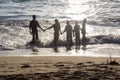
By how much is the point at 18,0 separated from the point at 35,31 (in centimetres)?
3186

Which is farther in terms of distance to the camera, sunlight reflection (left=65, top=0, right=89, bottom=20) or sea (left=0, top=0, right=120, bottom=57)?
sunlight reflection (left=65, top=0, right=89, bottom=20)

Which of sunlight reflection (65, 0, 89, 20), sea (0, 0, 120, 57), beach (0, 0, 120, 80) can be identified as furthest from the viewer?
sunlight reflection (65, 0, 89, 20)

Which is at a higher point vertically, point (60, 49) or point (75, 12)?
point (60, 49)

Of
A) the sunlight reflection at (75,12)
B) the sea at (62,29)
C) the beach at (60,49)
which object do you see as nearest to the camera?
the beach at (60,49)

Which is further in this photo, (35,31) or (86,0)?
(86,0)

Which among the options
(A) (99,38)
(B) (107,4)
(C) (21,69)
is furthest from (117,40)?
(B) (107,4)

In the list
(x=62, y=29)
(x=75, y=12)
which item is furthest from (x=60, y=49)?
(x=75, y=12)

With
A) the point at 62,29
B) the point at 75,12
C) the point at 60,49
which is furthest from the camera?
the point at 75,12

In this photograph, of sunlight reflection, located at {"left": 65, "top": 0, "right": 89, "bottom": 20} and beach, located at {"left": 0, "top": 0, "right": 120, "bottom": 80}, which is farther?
sunlight reflection, located at {"left": 65, "top": 0, "right": 89, "bottom": 20}

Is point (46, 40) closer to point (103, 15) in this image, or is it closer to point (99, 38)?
point (99, 38)

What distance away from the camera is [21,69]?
10492 millimetres

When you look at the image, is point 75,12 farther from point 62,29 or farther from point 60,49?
point 60,49

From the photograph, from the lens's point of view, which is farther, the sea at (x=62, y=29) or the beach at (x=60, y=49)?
the sea at (x=62, y=29)

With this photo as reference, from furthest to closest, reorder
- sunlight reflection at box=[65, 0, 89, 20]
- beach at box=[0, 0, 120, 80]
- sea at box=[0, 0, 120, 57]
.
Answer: sunlight reflection at box=[65, 0, 89, 20] < sea at box=[0, 0, 120, 57] < beach at box=[0, 0, 120, 80]
